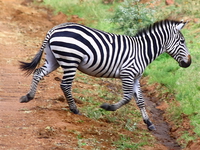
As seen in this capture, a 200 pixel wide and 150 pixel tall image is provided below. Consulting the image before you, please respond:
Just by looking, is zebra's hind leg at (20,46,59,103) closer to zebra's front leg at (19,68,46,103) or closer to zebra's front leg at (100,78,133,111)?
zebra's front leg at (19,68,46,103)

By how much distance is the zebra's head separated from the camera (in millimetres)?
7871

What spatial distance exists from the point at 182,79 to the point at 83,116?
447 cm

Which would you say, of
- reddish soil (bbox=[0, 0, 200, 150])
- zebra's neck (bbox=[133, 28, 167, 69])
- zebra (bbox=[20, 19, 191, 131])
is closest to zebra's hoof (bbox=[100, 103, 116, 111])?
zebra (bbox=[20, 19, 191, 131])

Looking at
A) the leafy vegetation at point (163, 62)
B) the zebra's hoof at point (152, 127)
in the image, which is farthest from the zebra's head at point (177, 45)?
the zebra's hoof at point (152, 127)

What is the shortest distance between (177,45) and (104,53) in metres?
1.90

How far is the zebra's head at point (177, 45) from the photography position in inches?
310

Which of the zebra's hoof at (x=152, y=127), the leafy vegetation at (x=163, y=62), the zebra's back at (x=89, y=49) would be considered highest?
the zebra's back at (x=89, y=49)

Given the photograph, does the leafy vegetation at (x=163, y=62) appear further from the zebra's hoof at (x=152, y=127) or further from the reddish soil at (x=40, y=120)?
the reddish soil at (x=40, y=120)

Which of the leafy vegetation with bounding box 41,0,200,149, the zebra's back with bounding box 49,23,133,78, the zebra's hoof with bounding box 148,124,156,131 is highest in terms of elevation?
the zebra's back with bounding box 49,23,133,78

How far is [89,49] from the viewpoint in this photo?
22.2 ft

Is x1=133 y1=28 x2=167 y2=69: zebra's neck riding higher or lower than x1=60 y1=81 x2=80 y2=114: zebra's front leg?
higher

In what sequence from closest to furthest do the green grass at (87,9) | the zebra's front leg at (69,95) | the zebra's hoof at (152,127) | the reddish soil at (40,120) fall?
the reddish soil at (40,120), the zebra's front leg at (69,95), the zebra's hoof at (152,127), the green grass at (87,9)

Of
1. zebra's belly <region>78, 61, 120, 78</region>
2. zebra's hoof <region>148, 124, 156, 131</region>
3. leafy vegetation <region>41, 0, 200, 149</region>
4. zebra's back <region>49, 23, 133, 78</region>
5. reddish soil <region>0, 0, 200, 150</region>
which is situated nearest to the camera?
reddish soil <region>0, 0, 200, 150</region>

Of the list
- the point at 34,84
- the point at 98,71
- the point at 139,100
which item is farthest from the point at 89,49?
the point at 139,100
